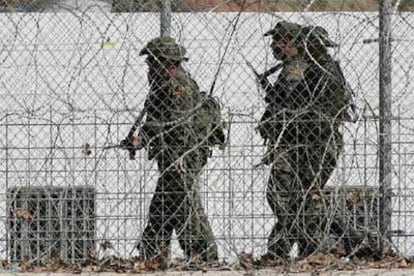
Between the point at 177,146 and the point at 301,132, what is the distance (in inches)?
34.7

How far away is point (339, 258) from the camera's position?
464 inches

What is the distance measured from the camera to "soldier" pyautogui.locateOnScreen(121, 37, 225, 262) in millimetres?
11758

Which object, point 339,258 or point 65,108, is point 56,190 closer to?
point 65,108

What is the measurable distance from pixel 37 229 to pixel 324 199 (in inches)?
81.8

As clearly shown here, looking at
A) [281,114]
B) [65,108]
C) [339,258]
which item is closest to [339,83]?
[281,114]

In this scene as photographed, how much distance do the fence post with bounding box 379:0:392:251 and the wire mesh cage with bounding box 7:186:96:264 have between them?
207 centimetres

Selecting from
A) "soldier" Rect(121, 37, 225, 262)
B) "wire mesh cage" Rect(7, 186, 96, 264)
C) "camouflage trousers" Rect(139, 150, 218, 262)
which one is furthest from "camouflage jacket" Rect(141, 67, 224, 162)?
"wire mesh cage" Rect(7, 186, 96, 264)

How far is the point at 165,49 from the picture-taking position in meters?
11.8

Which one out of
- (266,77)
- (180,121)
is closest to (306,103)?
(266,77)

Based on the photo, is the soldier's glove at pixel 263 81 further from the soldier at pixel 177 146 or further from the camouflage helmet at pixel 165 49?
the camouflage helmet at pixel 165 49

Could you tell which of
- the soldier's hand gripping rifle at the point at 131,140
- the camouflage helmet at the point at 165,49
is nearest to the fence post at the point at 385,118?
the camouflage helmet at the point at 165,49

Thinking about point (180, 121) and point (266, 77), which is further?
point (266, 77)

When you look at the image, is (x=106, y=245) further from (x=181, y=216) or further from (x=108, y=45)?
(x=108, y=45)

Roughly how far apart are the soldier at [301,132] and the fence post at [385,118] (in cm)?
27
